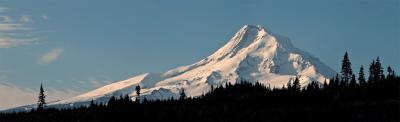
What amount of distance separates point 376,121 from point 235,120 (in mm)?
29109

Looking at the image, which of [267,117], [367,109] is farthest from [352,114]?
[267,117]

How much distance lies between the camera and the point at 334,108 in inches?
7682

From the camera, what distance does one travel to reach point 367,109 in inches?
7520

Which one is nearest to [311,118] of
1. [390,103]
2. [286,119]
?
[286,119]

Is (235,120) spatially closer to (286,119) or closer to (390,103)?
(286,119)

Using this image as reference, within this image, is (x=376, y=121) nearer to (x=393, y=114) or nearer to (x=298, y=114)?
(x=393, y=114)

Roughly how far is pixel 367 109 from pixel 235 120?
2447 cm

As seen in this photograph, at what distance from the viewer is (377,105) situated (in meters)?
194

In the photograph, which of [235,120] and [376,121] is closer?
[376,121]

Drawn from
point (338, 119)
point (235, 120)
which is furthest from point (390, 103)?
point (235, 120)

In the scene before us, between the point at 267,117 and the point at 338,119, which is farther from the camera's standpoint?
the point at 267,117

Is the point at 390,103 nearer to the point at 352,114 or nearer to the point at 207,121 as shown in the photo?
the point at 352,114

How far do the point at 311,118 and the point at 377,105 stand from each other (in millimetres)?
14874

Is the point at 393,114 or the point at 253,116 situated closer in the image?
the point at 393,114
